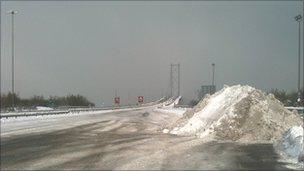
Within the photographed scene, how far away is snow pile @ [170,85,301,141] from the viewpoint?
2788 centimetres

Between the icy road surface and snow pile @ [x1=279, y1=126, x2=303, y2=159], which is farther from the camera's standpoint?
snow pile @ [x1=279, y1=126, x2=303, y2=159]

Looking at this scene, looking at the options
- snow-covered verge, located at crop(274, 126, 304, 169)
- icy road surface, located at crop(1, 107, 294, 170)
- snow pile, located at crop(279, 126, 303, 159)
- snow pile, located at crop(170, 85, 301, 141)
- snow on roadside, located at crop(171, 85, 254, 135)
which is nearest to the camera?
icy road surface, located at crop(1, 107, 294, 170)

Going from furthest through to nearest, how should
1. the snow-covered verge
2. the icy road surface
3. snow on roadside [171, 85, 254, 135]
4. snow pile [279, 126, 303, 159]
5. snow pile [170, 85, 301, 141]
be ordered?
snow on roadside [171, 85, 254, 135] < snow pile [170, 85, 301, 141] < snow pile [279, 126, 303, 159] < the snow-covered verge < the icy road surface

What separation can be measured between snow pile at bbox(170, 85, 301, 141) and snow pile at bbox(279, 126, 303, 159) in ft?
16.3

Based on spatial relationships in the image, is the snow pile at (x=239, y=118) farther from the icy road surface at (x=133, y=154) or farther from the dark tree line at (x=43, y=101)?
the dark tree line at (x=43, y=101)

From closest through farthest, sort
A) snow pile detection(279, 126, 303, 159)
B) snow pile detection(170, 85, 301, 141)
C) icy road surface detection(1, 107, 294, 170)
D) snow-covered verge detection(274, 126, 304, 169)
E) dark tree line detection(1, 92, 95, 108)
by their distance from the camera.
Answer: icy road surface detection(1, 107, 294, 170) < snow-covered verge detection(274, 126, 304, 169) < snow pile detection(279, 126, 303, 159) < snow pile detection(170, 85, 301, 141) < dark tree line detection(1, 92, 95, 108)

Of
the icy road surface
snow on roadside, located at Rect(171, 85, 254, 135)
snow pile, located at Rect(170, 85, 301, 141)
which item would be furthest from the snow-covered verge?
snow on roadside, located at Rect(171, 85, 254, 135)

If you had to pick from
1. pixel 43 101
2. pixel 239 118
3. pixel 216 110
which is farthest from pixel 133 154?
pixel 43 101

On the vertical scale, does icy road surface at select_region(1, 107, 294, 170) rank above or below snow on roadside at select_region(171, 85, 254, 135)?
below

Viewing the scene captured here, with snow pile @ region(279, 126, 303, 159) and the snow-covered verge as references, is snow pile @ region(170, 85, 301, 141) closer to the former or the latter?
the snow-covered verge

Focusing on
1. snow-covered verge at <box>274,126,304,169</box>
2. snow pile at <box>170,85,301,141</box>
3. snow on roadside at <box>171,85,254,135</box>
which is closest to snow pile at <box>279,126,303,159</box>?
snow-covered verge at <box>274,126,304,169</box>

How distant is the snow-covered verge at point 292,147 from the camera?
18.3 metres

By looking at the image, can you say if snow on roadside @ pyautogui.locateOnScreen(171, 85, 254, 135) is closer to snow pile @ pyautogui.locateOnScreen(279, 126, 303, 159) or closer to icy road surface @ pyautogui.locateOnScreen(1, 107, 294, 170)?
icy road surface @ pyautogui.locateOnScreen(1, 107, 294, 170)

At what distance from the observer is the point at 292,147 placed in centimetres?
2025
